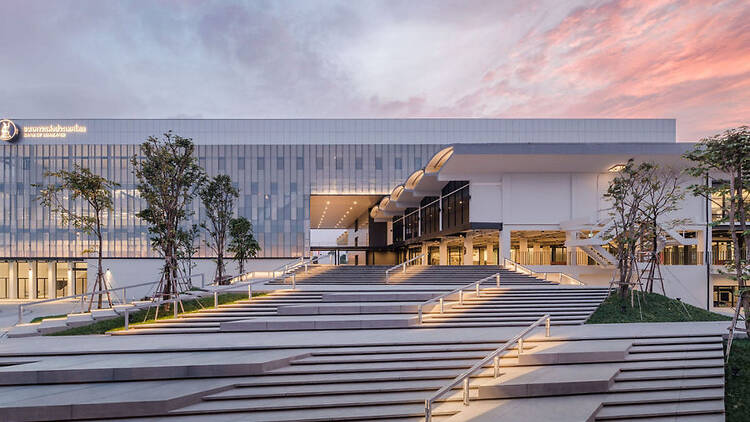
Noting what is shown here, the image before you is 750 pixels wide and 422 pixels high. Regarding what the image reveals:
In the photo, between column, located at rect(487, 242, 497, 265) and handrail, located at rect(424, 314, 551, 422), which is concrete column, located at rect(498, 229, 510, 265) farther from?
handrail, located at rect(424, 314, 551, 422)

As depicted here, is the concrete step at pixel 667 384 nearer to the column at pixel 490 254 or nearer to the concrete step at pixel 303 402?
the concrete step at pixel 303 402

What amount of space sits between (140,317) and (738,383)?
19108 mm

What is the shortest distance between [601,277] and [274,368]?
84.1 ft

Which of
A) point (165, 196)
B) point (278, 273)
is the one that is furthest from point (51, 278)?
point (165, 196)

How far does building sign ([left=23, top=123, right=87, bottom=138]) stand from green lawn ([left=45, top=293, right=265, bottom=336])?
41.2 metres

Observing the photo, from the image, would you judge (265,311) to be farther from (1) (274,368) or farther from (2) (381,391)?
(2) (381,391)

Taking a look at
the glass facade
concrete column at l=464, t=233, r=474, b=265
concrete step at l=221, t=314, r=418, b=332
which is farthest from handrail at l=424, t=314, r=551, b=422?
the glass facade

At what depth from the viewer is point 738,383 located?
→ 36.5 ft

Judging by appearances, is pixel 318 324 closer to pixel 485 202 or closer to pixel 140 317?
pixel 140 317

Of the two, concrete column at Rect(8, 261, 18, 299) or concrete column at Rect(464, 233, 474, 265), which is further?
concrete column at Rect(8, 261, 18, 299)

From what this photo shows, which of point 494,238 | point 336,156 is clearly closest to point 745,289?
point 494,238

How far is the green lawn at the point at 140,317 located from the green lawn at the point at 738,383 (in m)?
16.1

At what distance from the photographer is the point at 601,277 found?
2914 cm

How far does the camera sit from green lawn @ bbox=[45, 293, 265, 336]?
584 inches
